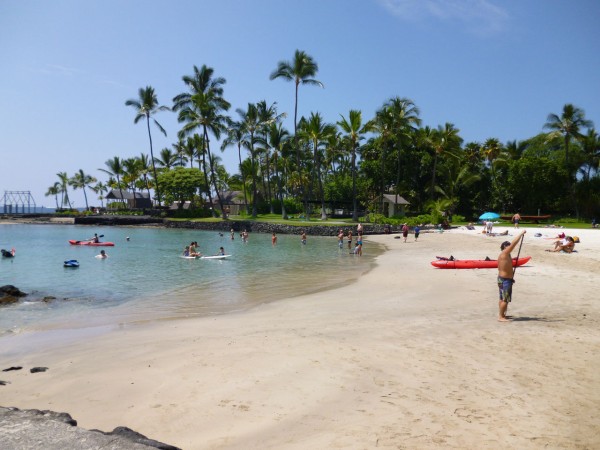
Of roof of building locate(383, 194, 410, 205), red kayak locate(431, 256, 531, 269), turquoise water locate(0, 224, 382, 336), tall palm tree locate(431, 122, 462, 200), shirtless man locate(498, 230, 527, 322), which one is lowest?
turquoise water locate(0, 224, 382, 336)

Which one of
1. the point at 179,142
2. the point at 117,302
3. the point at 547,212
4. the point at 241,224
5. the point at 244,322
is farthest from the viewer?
the point at 179,142

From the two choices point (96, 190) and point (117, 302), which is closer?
point (117, 302)

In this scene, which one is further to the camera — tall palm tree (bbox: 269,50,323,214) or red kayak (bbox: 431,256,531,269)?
tall palm tree (bbox: 269,50,323,214)

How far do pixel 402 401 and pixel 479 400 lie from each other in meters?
0.98

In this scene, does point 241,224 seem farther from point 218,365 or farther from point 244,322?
point 218,365

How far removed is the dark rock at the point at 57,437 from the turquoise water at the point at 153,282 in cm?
761

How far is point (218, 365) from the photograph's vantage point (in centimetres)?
721

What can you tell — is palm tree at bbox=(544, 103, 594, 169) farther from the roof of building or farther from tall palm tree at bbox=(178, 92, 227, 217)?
tall palm tree at bbox=(178, 92, 227, 217)

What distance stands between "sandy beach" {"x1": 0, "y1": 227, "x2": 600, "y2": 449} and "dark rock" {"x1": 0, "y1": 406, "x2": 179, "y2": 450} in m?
0.75

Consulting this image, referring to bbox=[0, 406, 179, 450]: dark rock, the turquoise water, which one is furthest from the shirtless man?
bbox=[0, 406, 179, 450]: dark rock

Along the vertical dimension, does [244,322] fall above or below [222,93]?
below

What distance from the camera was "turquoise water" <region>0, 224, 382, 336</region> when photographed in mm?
12984

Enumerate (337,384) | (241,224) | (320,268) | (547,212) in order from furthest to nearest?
(241,224) → (547,212) → (320,268) → (337,384)

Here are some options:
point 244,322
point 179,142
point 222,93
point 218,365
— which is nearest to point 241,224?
point 222,93
